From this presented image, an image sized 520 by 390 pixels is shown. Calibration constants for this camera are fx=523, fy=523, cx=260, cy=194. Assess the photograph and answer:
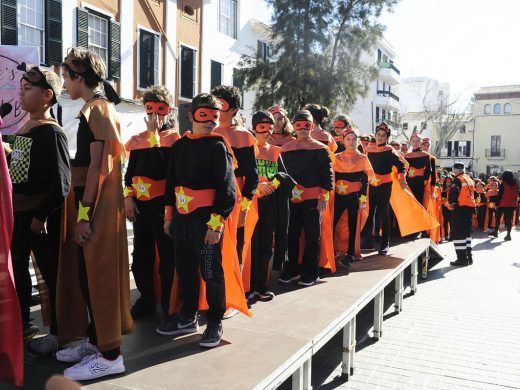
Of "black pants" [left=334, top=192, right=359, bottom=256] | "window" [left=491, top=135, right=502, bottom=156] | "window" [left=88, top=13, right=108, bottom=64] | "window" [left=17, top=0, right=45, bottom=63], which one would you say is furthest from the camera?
"window" [left=491, top=135, right=502, bottom=156]

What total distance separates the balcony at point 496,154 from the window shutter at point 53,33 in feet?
179

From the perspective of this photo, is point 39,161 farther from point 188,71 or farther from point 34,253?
point 188,71

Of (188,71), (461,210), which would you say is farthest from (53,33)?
(461,210)

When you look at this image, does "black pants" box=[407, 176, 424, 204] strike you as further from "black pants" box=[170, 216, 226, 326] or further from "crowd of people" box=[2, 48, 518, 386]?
"black pants" box=[170, 216, 226, 326]

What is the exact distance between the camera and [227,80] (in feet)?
69.9

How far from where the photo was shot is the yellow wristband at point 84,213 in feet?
9.61

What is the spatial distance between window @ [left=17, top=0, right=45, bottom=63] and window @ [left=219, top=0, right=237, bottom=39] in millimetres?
9429

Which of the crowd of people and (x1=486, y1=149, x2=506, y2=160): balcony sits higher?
(x1=486, y1=149, x2=506, y2=160): balcony

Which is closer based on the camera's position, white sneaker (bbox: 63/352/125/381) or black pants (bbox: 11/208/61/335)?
white sneaker (bbox: 63/352/125/381)

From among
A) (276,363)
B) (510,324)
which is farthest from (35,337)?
(510,324)

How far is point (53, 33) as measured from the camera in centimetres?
1334

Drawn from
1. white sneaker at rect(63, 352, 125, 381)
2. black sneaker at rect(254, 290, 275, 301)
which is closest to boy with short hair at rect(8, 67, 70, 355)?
white sneaker at rect(63, 352, 125, 381)

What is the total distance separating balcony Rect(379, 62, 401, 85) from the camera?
44.2 m

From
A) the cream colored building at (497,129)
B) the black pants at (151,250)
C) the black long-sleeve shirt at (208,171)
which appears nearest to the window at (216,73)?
the black pants at (151,250)
